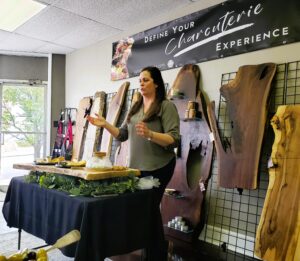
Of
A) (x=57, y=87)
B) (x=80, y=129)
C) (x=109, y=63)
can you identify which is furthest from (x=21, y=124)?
(x=109, y=63)

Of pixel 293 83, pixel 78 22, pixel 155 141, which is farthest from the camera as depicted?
pixel 78 22

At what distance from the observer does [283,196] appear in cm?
201

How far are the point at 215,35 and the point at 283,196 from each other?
158 cm

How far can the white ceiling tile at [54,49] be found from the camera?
4633mm

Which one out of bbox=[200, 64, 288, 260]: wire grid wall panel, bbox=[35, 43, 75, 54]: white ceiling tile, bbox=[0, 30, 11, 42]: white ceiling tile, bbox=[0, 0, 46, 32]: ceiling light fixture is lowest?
bbox=[200, 64, 288, 260]: wire grid wall panel

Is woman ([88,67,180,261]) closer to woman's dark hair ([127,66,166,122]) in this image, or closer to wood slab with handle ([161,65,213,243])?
woman's dark hair ([127,66,166,122])

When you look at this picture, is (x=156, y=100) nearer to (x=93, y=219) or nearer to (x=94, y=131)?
(x=93, y=219)

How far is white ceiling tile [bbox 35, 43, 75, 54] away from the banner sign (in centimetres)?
137

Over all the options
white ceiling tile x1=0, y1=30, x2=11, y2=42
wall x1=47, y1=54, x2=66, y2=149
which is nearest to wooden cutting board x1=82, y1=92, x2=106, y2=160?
wall x1=47, y1=54, x2=66, y2=149

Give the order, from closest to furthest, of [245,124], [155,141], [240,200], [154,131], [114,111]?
[155,141], [154,131], [245,124], [240,200], [114,111]

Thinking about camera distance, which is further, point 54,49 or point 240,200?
point 54,49

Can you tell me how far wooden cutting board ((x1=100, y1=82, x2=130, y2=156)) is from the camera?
12.1 ft

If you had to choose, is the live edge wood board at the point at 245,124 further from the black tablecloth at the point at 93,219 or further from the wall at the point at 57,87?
the wall at the point at 57,87

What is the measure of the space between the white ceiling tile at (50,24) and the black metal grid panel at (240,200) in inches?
77.6
